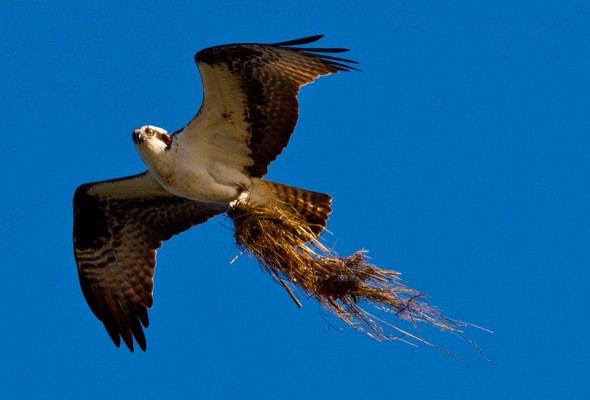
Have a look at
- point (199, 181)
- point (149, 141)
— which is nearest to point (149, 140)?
point (149, 141)

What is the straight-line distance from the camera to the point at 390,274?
7.55m

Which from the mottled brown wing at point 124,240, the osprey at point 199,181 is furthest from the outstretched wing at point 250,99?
the mottled brown wing at point 124,240

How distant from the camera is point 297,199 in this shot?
888cm

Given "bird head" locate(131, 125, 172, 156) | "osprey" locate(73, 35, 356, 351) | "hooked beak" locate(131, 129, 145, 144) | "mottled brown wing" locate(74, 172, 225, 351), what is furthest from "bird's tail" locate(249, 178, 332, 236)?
"hooked beak" locate(131, 129, 145, 144)

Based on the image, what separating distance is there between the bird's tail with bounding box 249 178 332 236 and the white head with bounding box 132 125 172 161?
83 cm

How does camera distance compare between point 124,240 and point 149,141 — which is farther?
point 124,240

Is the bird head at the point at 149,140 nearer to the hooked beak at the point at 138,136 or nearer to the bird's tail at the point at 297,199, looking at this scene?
the hooked beak at the point at 138,136

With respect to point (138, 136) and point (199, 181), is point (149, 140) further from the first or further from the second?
point (199, 181)

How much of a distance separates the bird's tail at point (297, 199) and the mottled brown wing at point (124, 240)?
23.6 inches

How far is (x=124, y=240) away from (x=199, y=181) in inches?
52.2

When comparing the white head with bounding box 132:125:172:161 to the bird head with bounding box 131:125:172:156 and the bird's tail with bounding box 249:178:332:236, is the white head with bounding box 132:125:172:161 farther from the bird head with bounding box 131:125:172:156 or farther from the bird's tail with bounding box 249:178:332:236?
the bird's tail with bounding box 249:178:332:236

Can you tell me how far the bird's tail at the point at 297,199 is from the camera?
347 inches

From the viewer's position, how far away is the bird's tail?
881 cm

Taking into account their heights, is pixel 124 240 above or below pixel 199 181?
below
